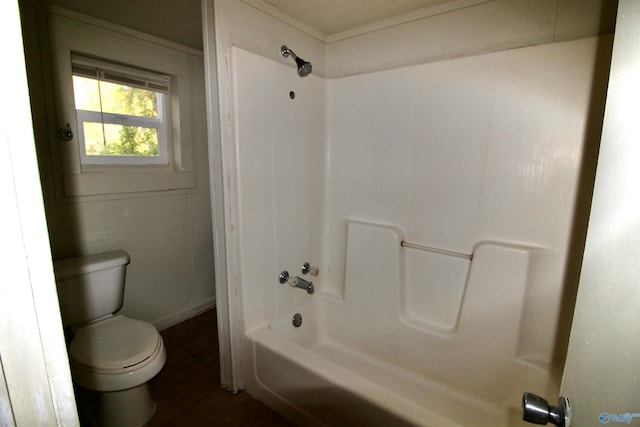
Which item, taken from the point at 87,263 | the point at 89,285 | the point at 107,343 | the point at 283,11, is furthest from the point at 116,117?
the point at 107,343

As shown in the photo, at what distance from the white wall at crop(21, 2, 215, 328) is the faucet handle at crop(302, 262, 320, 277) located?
1019 mm

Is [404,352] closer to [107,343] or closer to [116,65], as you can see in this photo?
[107,343]

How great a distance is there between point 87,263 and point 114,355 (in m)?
0.58

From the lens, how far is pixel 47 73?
64.6 inches

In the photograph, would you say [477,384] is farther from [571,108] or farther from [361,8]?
[361,8]

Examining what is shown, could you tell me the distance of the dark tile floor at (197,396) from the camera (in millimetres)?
1555

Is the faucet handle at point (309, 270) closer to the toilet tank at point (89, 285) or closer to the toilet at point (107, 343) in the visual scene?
the toilet at point (107, 343)

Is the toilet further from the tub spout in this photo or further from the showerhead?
the showerhead

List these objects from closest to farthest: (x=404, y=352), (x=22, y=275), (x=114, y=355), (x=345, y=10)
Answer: (x=22, y=275)
(x=114, y=355)
(x=345, y=10)
(x=404, y=352)

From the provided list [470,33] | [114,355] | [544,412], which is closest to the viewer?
[544,412]

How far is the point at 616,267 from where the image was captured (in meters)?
0.44

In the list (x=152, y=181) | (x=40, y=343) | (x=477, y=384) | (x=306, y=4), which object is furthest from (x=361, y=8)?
(x=477, y=384)

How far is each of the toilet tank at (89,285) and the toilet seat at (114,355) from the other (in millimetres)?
88

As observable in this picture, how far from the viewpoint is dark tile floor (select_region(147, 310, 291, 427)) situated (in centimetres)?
155
